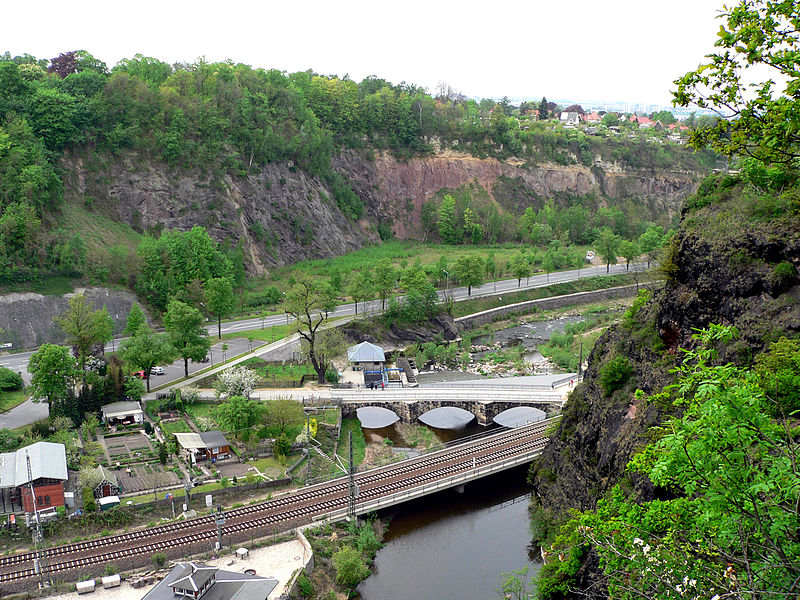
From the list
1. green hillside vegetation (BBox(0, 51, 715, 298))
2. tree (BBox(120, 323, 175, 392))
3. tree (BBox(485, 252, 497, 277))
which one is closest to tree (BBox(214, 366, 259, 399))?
tree (BBox(120, 323, 175, 392))

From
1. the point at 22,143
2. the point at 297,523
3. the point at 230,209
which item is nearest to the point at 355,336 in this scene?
the point at 230,209

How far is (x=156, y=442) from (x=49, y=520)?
11.0m

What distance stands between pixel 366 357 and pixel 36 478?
32.1 meters

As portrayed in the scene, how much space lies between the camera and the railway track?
35.4m

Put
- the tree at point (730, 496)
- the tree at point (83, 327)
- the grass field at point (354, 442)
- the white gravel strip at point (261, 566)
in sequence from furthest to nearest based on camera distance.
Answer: the tree at point (83, 327)
the grass field at point (354, 442)
the white gravel strip at point (261, 566)
the tree at point (730, 496)

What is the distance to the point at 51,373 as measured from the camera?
162 feet

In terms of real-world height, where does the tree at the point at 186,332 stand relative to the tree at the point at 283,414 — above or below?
above

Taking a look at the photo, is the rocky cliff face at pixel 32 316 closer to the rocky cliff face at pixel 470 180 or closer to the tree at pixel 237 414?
the tree at pixel 237 414

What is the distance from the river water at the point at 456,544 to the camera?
36.8 metres

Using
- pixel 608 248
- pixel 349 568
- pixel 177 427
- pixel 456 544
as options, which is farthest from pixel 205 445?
pixel 608 248

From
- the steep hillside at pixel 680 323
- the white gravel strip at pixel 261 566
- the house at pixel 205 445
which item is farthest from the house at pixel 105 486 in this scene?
the steep hillside at pixel 680 323

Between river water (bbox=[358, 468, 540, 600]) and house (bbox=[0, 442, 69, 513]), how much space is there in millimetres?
17583

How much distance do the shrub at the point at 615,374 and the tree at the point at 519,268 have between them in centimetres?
5500

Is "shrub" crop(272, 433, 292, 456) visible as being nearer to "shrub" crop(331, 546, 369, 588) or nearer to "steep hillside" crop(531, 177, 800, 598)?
"shrub" crop(331, 546, 369, 588)
